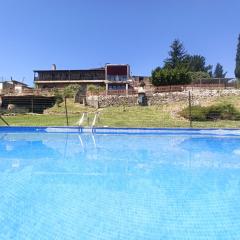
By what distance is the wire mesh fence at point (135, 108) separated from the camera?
2172 cm

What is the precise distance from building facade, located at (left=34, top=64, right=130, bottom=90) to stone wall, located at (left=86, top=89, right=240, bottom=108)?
567 inches

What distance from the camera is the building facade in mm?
48781

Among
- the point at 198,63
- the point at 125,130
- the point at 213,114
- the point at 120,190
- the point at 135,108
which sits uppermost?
the point at 198,63

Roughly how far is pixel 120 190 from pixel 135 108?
22.4 metres

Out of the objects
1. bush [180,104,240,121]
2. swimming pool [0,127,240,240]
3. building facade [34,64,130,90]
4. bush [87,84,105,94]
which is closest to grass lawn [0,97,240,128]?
bush [180,104,240,121]

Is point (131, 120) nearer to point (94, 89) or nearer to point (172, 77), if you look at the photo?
point (94, 89)

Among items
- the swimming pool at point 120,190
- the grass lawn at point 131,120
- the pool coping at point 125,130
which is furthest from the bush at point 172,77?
the swimming pool at point 120,190

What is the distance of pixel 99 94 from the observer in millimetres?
33906

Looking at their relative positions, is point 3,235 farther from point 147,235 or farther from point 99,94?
point 99,94

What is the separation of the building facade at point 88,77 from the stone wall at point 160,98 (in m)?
14.4

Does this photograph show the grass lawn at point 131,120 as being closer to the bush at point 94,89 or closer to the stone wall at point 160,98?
the stone wall at point 160,98

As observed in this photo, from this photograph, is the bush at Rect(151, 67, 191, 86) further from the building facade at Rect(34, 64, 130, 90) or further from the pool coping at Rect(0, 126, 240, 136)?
the pool coping at Rect(0, 126, 240, 136)

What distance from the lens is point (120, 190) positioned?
Result: 22.4 ft

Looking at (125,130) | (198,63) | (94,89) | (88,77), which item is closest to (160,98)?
(94,89)
